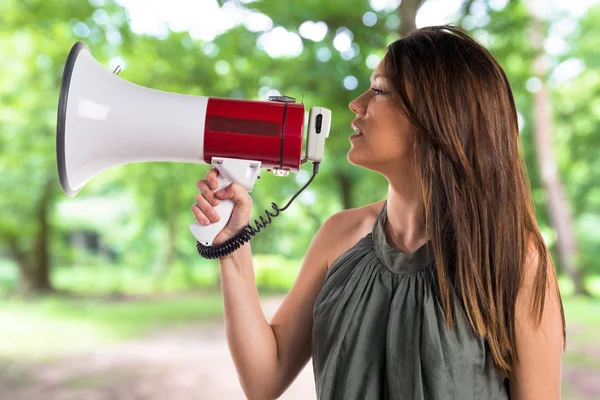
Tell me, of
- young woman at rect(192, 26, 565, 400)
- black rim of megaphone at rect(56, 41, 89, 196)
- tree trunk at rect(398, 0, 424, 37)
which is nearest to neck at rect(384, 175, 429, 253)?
young woman at rect(192, 26, 565, 400)

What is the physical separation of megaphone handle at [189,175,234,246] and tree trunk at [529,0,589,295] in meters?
4.23

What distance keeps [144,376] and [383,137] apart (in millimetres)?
3774

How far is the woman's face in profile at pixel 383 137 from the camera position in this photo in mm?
1000

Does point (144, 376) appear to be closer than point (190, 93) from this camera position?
No

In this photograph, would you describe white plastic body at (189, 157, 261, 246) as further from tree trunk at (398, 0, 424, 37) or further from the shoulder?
tree trunk at (398, 0, 424, 37)

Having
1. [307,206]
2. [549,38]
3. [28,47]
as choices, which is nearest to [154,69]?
[28,47]

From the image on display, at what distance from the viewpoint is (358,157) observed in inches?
39.5

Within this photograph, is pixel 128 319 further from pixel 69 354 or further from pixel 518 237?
pixel 518 237

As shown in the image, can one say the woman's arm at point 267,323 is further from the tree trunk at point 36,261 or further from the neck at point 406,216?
the tree trunk at point 36,261

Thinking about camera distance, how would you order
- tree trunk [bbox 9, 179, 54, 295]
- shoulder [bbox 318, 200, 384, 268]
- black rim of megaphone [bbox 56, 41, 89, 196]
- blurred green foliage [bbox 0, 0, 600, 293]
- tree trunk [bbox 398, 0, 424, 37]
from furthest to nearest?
tree trunk [bbox 9, 179, 54, 295]
blurred green foliage [bbox 0, 0, 600, 293]
tree trunk [bbox 398, 0, 424, 37]
shoulder [bbox 318, 200, 384, 268]
black rim of megaphone [bbox 56, 41, 89, 196]

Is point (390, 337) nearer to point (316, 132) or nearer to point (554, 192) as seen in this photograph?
point (316, 132)

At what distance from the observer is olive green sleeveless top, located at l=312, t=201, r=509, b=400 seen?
0.95 m

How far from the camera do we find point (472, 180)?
0.98 metres

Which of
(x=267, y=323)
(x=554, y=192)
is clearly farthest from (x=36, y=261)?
(x=267, y=323)
